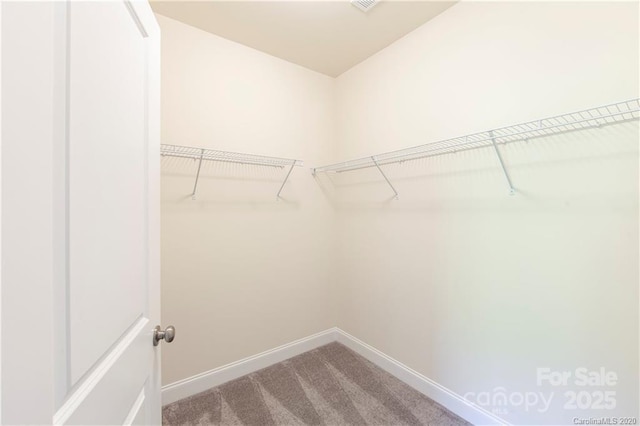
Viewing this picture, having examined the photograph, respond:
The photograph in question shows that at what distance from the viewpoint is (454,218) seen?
5.62ft

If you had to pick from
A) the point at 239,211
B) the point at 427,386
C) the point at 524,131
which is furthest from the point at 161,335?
the point at 524,131

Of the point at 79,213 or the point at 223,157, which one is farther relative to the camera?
the point at 223,157

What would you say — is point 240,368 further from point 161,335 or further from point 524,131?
point 524,131

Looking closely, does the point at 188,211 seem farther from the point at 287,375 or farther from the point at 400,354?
the point at 400,354

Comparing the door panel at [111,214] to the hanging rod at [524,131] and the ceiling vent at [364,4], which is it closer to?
the ceiling vent at [364,4]

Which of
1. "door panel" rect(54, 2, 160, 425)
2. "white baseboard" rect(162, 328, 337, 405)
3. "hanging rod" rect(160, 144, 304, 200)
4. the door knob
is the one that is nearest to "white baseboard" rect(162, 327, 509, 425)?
"white baseboard" rect(162, 328, 337, 405)

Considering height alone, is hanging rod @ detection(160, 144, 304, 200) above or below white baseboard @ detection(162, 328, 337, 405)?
above

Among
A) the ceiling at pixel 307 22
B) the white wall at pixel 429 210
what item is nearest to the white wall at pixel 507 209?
the white wall at pixel 429 210

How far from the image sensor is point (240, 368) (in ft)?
6.84

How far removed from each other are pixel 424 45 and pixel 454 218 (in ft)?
3.93

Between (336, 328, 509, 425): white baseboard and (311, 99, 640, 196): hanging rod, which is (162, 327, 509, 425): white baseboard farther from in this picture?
(311, 99, 640, 196): hanging rod

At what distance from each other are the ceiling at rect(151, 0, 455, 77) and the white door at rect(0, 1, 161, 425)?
97 centimetres

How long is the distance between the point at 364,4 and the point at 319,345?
2636 millimetres

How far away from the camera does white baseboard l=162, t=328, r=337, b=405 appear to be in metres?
1.83
